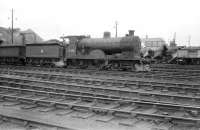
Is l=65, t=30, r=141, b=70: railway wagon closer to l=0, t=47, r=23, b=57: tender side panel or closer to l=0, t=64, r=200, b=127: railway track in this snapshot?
l=0, t=47, r=23, b=57: tender side panel

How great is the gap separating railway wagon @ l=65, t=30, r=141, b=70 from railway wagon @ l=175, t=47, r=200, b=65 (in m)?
16.5

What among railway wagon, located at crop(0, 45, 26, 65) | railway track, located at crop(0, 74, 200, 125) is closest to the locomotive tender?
railway wagon, located at crop(0, 45, 26, 65)

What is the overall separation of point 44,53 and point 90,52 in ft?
17.6

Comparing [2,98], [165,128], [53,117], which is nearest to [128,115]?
[165,128]

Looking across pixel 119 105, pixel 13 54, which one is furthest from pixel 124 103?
pixel 13 54

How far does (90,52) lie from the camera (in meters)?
20.8

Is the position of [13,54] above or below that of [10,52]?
below

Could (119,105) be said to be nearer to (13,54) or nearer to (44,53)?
(44,53)

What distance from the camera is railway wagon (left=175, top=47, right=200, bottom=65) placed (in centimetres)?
3300

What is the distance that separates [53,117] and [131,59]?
508 inches

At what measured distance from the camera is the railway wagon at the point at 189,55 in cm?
3300

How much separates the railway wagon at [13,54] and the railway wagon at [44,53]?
5.30 feet

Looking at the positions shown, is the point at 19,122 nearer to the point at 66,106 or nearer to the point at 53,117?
the point at 53,117

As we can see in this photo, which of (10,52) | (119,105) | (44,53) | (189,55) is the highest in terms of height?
(10,52)
